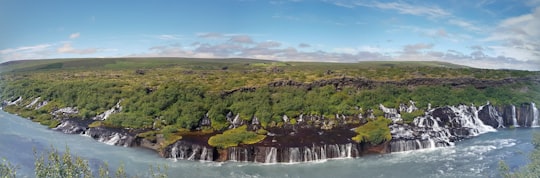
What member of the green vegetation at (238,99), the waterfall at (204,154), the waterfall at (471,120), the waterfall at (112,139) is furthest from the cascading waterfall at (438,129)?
the waterfall at (112,139)

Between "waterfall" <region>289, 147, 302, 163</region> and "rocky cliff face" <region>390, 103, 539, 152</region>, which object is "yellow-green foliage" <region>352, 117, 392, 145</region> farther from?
"waterfall" <region>289, 147, 302, 163</region>

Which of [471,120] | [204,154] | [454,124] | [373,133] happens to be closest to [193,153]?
[204,154]

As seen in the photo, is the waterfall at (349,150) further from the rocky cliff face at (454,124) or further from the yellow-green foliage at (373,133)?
the rocky cliff face at (454,124)

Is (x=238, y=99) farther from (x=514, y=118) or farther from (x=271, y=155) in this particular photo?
(x=514, y=118)

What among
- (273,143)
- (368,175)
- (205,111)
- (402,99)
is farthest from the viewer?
(402,99)

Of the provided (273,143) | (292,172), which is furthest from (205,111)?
(292,172)

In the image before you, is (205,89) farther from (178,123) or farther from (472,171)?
(472,171)

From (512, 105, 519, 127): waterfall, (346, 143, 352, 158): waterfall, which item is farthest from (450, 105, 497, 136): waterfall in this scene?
(346, 143, 352, 158): waterfall
